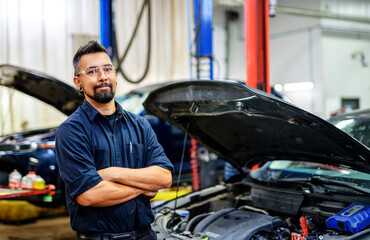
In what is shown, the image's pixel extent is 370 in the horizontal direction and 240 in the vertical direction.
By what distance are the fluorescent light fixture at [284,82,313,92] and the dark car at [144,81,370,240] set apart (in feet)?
26.5

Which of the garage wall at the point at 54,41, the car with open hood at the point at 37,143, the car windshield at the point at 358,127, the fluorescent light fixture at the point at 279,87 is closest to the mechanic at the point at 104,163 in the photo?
→ the car windshield at the point at 358,127

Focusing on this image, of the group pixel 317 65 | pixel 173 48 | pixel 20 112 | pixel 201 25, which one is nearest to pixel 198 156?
pixel 201 25

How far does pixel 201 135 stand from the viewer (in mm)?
2900

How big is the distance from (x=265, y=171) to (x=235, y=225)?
83 cm

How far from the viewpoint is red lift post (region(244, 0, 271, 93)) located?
3.96 m

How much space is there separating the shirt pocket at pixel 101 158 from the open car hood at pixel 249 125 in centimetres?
68

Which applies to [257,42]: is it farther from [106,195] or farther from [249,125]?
[106,195]

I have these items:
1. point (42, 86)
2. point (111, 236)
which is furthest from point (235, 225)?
point (42, 86)

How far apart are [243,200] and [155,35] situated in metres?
7.05

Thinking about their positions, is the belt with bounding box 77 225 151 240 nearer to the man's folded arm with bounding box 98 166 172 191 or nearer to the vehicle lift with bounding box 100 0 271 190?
the man's folded arm with bounding box 98 166 172 191

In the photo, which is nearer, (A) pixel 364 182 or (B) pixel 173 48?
(A) pixel 364 182

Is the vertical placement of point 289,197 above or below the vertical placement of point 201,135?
below

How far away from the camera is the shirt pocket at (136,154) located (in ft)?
6.22

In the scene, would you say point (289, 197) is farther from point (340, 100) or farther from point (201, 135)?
point (340, 100)
